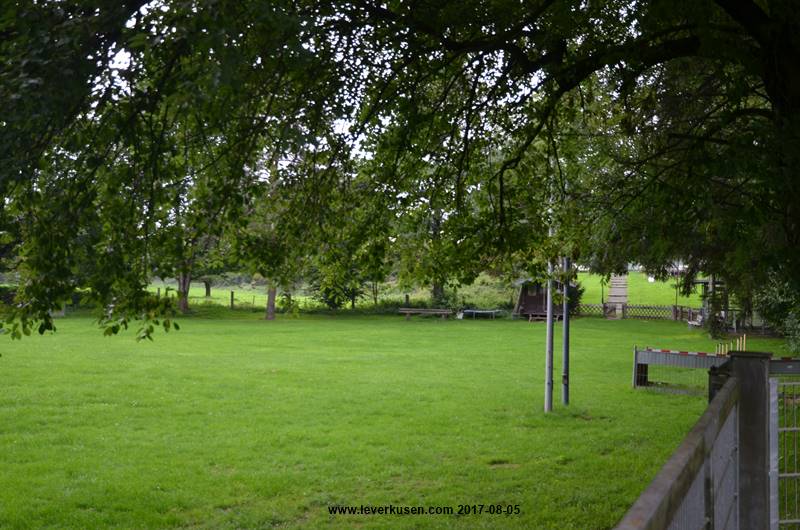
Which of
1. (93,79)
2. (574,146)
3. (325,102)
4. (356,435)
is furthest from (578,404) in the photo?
(93,79)

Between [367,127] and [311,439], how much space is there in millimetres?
5231

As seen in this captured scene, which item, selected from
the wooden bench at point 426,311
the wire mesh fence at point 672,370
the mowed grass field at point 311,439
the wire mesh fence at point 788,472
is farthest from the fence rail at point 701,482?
the wooden bench at point 426,311

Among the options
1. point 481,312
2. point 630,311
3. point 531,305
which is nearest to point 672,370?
point 481,312

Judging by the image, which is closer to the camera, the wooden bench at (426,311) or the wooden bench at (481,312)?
the wooden bench at (426,311)

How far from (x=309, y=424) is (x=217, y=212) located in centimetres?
721

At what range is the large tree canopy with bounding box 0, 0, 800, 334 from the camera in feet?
15.6

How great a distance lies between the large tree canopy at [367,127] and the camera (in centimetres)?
477

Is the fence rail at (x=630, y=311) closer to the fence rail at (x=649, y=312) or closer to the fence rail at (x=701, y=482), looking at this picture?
the fence rail at (x=649, y=312)

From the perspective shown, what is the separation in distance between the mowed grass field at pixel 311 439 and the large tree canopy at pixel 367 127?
8.86ft

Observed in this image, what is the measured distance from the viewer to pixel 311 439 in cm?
1161

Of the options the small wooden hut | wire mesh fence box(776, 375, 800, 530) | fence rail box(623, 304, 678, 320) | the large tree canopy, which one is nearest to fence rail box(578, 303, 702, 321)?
fence rail box(623, 304, 678, 320)

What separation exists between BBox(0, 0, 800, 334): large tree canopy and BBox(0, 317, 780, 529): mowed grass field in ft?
8.86

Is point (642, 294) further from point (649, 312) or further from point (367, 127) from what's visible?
point (367, 127)

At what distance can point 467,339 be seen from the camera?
1216 inches
